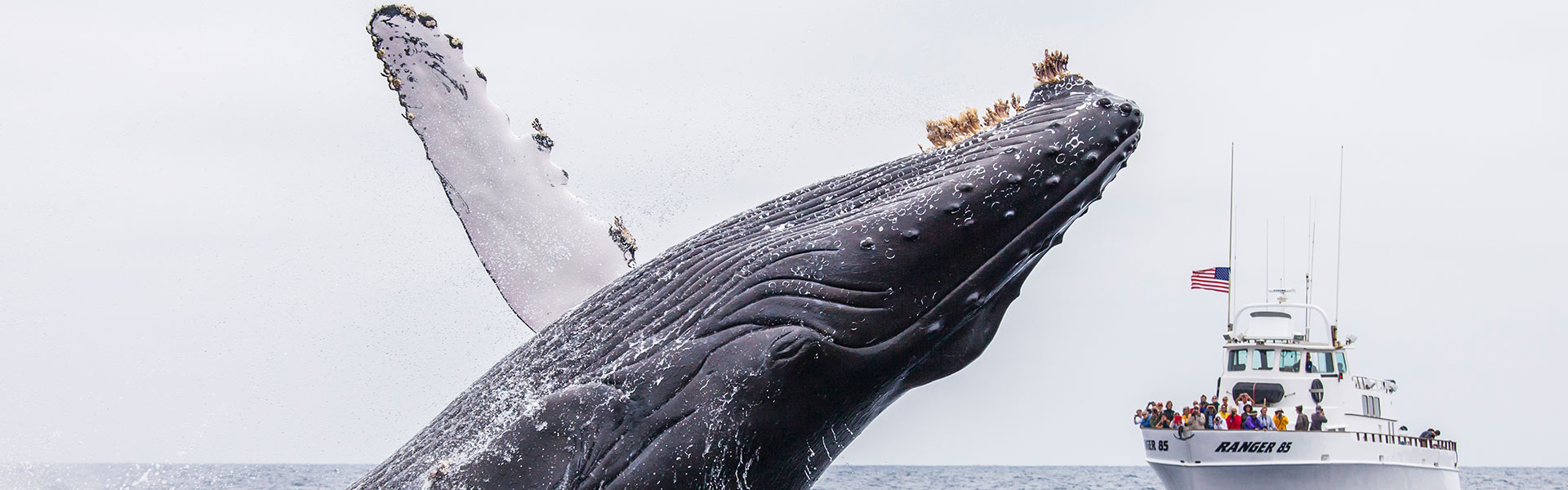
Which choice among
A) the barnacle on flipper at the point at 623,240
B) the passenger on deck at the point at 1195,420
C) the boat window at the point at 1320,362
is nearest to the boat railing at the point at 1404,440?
the boat window at the point at 1320,362

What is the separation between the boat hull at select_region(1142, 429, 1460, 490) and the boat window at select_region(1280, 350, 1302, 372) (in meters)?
3.97

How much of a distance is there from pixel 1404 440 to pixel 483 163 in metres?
50.3

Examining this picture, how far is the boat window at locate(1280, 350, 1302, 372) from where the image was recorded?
1980 inches

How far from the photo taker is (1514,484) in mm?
124875

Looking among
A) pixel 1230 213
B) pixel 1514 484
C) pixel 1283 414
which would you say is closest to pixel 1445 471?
pixel 1283 414

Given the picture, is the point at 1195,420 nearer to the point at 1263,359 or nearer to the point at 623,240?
the point at 1263,359

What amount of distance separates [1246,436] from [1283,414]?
3302mm

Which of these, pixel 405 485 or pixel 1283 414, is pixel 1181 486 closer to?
pixel 1283 414

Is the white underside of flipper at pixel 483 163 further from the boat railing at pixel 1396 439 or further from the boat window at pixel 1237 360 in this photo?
the boat window at pixel 1237 360

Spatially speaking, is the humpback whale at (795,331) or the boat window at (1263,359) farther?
the boat window at (1263,359)

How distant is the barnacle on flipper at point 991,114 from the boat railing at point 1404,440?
1892 inches

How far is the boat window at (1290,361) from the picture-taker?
5028 centimetres

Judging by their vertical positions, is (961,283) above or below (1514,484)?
below

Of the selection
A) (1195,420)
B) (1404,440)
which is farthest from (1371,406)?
(1195,420)
